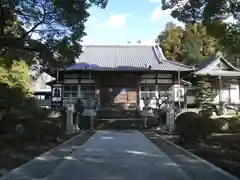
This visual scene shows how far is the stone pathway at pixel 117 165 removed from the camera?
10.4 meters

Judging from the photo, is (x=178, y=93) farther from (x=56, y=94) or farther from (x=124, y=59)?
(x=56, y=94)

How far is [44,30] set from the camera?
17594 mm

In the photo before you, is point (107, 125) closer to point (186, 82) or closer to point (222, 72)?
point (186, 82)

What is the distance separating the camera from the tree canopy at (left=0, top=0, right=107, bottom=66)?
1636 cm

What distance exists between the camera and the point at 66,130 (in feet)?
85.4

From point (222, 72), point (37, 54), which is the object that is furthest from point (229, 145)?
point (222, 72)

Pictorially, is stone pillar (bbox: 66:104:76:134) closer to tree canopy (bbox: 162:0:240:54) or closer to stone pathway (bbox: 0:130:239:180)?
stone pathway (bbox: 0:130:239:180)

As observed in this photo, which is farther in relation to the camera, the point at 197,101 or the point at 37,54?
the point at 197,101

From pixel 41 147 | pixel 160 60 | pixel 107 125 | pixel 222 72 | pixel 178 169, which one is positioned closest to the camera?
pixel 178 169

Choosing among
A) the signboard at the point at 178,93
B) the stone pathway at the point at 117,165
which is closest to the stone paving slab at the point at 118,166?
the stone pathway at the point at 117,165

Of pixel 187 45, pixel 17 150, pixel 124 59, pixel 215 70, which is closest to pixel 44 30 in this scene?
pixel 17 150

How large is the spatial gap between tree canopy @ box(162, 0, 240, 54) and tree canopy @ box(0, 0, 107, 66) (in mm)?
4032

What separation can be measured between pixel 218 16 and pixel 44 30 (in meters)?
8.06

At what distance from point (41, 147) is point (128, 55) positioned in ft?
86.1
